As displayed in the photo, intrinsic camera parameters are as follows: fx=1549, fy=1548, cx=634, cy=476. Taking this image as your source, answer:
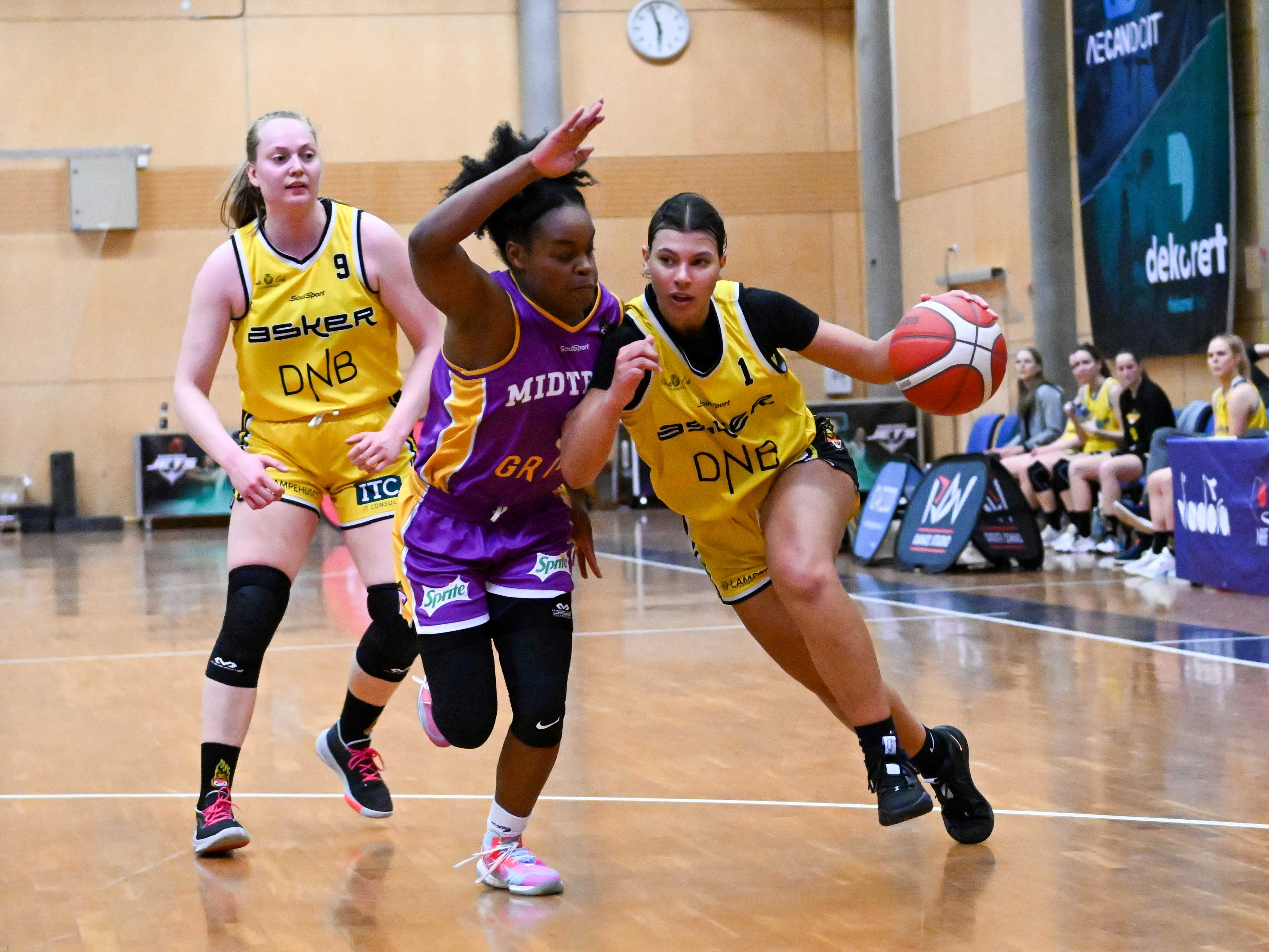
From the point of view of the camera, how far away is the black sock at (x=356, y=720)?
13.1ft

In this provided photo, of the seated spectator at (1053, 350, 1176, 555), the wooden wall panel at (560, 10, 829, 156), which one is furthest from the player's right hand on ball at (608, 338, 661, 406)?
the wooden wall panel at (560, 10, 829, 156)

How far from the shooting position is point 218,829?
Result: 3598 mm

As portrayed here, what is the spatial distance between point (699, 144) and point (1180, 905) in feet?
51.9

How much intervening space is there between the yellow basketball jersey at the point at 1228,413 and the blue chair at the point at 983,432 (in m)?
3.82

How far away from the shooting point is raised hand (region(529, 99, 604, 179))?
274cm

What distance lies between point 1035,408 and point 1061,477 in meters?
0.69

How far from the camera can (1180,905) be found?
9.60 feet

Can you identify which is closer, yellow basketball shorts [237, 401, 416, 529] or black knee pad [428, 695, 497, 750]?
black knee pad [428, 695, 497, 750]

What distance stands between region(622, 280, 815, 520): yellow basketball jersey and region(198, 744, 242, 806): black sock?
1.21m

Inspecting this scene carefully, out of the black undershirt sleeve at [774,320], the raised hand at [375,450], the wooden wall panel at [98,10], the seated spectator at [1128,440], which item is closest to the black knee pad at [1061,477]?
the seated spectator at [1128,440]

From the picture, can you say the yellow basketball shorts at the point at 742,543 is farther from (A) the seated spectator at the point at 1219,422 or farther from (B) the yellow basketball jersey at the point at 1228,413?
(B) the yellow basketball jersey at the point at 1228,413

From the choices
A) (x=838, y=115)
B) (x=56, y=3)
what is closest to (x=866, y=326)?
(x=838, y=115)

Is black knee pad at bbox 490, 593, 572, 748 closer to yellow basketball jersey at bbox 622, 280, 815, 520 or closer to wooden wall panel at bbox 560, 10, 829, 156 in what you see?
yellow basketball jersey at bbox 622, 280, 815, 520

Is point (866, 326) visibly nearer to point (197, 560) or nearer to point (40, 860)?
point (197, 560)
